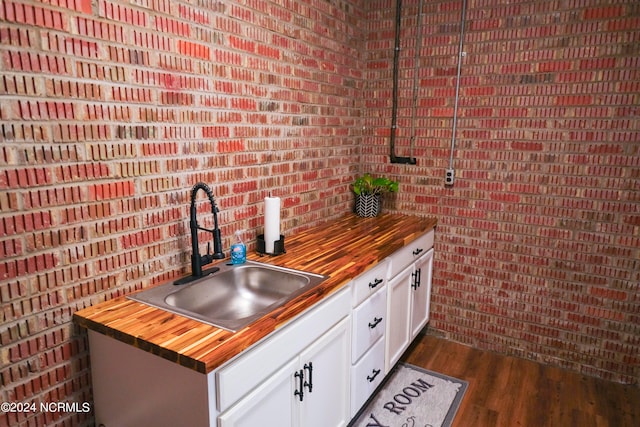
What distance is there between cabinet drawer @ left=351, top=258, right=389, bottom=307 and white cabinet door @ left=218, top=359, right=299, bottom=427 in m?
0.53

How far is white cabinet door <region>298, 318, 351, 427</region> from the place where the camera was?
166cm

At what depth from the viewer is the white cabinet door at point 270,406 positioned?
129 cm

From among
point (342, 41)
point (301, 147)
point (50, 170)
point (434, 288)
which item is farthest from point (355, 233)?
point (50, 170)

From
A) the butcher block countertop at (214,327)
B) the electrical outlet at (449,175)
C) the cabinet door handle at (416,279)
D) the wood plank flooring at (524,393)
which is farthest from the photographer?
the electrical outlet at (449,175)

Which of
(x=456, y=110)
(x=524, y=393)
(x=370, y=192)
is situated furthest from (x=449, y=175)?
(x=524, y=393)

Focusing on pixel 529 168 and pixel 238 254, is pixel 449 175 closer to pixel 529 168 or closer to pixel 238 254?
pixel 529 168

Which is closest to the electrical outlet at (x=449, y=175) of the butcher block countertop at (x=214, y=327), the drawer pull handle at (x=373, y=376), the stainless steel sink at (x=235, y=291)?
the butcher block countertop at (x=214, y=327)

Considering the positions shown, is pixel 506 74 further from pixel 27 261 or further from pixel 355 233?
pixel 27 261

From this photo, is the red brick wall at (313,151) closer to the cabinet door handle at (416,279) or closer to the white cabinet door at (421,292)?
the white cabinet door at (421,292)

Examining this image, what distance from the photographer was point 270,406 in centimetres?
144

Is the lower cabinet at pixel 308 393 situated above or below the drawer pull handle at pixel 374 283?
below

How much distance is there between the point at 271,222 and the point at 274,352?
30.5 inches

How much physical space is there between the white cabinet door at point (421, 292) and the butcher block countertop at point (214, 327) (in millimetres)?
504

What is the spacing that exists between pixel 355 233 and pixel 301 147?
24.3 inches
